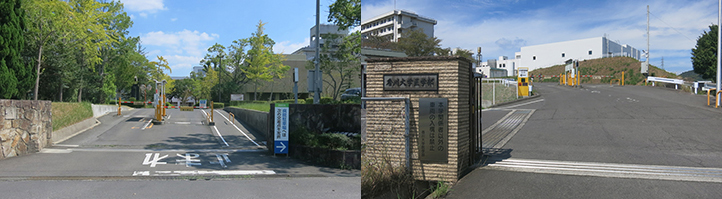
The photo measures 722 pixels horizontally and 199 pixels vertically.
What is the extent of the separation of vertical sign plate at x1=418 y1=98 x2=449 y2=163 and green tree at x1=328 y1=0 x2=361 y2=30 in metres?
1.32

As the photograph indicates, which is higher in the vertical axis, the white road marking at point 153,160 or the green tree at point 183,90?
the green tree at point 183,90

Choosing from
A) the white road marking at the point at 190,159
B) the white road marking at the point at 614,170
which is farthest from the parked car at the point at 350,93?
the white road marking at the point at 190,159

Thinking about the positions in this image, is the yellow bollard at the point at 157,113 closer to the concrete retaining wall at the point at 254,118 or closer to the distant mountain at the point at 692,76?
the concrete retaining wall at the point at 254,118

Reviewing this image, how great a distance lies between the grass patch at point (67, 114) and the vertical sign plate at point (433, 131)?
11.3 m

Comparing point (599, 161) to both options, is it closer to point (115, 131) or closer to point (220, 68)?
point (220, 68)

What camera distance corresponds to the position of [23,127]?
945cm

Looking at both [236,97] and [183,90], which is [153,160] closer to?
[236,97]

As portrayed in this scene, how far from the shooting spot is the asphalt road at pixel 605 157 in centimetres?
438

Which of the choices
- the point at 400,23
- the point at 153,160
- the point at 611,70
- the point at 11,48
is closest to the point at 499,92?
the point at 153,160

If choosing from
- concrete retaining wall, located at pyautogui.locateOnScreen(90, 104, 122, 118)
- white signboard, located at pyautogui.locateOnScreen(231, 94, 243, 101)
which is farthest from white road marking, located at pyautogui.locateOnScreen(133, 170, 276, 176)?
concrete retaining wall, located at pyautogui.locateOnScreen(90, 104, 122, 118)

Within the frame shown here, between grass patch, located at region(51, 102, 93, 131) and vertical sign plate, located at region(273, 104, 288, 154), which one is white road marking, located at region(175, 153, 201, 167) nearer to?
Answer: vertical sign plate, located at region(273, 104, 288, 154)

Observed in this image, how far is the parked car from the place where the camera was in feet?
16.5

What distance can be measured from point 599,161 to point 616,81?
38043mm

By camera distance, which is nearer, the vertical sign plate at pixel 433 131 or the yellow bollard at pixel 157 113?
the vertical sign plate at pixel 433 131
